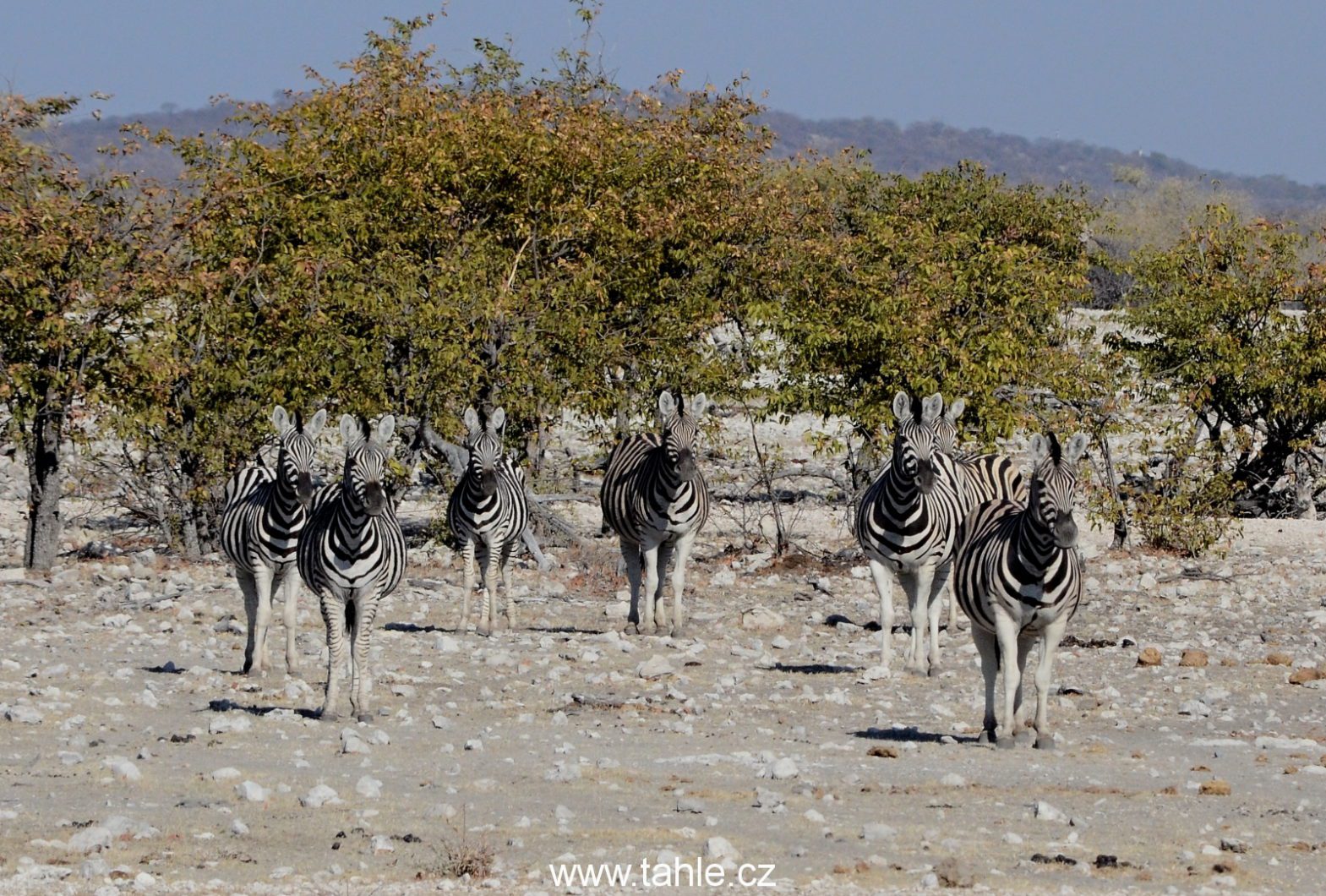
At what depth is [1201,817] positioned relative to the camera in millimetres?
9336

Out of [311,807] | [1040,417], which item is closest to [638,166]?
[1040,417]

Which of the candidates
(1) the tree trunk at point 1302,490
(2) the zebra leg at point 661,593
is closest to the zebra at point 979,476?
(2) the zebra leg at point 661,593

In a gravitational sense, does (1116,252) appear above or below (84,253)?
above

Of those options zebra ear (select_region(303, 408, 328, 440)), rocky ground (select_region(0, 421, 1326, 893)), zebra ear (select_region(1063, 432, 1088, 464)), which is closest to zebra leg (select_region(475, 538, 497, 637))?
rocky ground (select_region(0, 421, 1326, 893))

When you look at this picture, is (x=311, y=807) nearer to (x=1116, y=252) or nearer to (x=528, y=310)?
(x=528, y=310)

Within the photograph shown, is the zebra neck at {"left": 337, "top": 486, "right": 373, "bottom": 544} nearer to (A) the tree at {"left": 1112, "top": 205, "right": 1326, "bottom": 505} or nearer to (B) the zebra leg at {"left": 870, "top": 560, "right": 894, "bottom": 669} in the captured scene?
(B) the zebra leg at {"left": 870, "top": 560, "right": 894, "bottom": 669}

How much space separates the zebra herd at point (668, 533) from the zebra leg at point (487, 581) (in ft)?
0.06

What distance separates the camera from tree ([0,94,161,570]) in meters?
19.6

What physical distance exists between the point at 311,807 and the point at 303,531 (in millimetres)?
3838

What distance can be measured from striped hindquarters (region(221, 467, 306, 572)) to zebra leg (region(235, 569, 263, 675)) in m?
0.12

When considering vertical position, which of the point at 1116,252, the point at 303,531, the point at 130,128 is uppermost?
the point at 1116,252

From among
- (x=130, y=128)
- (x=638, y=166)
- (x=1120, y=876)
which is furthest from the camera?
Result: (x=638, y=166)

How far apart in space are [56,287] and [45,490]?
8.17 feet

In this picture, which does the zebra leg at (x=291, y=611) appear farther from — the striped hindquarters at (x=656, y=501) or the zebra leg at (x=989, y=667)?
the zebra leg at (x=989, y=667)
